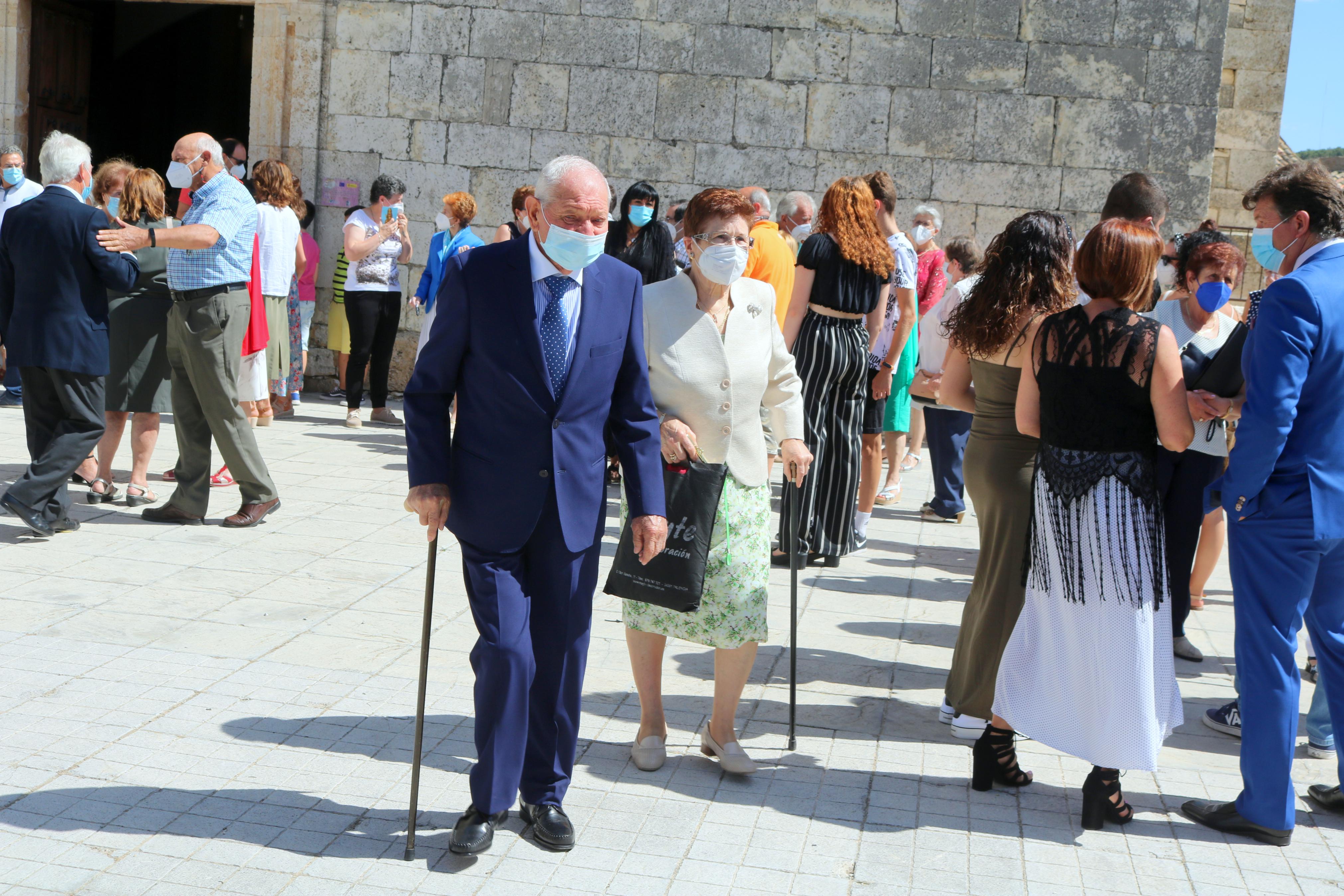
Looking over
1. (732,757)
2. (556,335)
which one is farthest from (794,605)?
(556,335)

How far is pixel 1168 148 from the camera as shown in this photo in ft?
32.9

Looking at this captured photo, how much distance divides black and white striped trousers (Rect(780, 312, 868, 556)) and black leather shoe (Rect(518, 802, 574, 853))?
2819mm

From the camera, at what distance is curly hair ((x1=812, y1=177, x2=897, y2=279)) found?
19.3 feet

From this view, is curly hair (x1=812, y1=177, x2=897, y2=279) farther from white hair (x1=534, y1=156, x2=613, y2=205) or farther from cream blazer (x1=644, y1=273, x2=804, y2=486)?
white hair (x1=534, y1=156, x2=613, y2=205)

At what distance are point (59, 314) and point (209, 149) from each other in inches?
43.7

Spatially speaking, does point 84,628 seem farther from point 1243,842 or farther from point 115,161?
point 1243,842

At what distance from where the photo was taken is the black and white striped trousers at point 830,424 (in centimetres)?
605

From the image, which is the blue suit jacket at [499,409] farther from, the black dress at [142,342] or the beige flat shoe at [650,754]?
the black dress at [142,342]

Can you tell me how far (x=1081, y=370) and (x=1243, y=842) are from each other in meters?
1.40

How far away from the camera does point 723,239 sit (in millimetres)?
3672

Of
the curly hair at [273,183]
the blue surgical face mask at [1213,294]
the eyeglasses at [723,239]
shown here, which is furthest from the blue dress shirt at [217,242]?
the blue surgical face mask at [1213,294]

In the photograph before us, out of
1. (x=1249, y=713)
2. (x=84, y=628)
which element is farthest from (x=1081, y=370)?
(x=84, y=628)

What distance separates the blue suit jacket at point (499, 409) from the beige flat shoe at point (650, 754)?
0.88m

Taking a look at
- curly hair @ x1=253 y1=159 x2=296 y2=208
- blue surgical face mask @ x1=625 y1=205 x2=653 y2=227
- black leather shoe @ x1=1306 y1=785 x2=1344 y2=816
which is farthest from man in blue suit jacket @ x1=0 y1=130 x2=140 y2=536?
black leather shoe @ x1=1306 y1=785 x2=1344 y2=816
